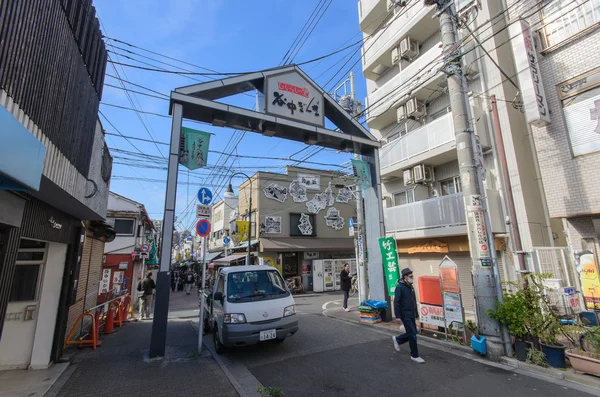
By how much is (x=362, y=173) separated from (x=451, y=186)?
15.5 ft

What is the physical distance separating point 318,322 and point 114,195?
19418mm

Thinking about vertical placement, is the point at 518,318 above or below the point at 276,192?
below

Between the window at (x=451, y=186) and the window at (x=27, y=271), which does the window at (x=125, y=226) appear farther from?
the window at (x=451, y=186)

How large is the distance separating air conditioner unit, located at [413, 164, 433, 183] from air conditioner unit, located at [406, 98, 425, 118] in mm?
2516

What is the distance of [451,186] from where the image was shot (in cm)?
1233

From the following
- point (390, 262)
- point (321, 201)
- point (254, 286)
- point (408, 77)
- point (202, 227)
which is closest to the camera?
point (254, 286)

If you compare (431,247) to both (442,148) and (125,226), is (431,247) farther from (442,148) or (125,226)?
(125,226)

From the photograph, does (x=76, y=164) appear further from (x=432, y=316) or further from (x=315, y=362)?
(x=432, y=316)

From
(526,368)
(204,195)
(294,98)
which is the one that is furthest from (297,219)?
(526,368)

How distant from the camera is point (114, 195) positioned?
21469mm

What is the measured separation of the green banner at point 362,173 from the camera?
1033cm

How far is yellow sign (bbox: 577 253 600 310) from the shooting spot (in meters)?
7.68

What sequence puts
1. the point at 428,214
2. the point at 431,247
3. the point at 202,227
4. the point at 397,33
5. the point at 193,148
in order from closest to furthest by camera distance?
the point at 202,227, the point at 193,148, the point at 428,214, the point at 431,247, the point at 397,33

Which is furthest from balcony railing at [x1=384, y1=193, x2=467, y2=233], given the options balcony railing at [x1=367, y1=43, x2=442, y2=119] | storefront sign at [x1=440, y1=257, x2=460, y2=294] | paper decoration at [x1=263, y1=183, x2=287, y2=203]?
A: paper decoration at [x1=263, y1=183, x2=287, y2=203]
